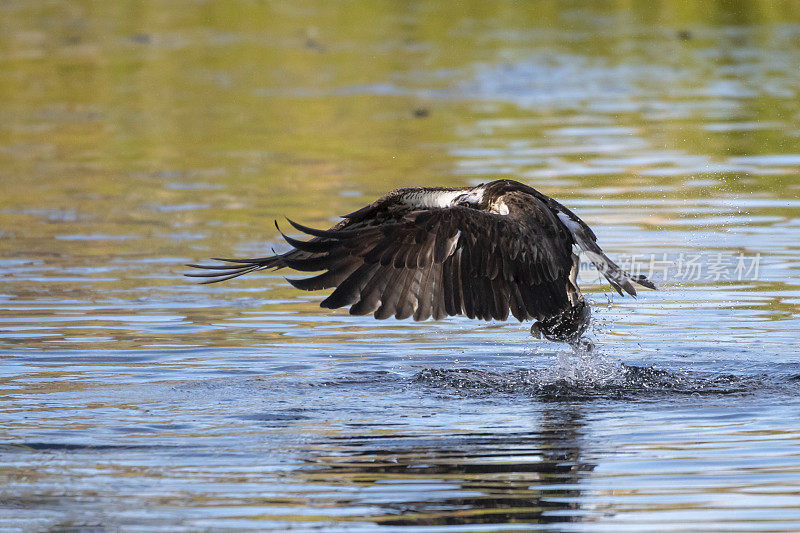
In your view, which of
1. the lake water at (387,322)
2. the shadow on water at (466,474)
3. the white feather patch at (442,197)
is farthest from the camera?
the white feather patch at (442,197)

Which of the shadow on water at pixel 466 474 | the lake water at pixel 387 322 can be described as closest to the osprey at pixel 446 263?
the lake water at pixel 387 322

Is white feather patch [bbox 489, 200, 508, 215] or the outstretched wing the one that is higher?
white feather patch [bbox 489, 200, 508, 215]

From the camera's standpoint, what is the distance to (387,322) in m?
9.62

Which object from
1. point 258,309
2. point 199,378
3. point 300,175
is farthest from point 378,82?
point 199,378

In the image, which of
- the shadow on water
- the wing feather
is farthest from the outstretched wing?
the shadow on water

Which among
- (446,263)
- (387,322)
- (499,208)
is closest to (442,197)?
(499,208)

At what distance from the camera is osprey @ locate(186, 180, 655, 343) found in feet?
23.4

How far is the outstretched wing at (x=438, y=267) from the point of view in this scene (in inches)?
280

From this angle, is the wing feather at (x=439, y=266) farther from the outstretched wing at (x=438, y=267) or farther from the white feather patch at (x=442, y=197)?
the white feather patch at (x=442, y=197)

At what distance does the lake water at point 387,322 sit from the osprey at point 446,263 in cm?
53

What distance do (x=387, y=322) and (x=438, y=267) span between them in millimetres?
2443

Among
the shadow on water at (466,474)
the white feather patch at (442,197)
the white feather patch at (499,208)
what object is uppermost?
the white feather patch at (442,197)

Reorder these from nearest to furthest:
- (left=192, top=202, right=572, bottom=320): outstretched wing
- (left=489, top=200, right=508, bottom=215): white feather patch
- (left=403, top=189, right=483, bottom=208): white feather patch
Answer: (left=192, top=202, right=572, bottom=320): outstretched wing
(left=489, top=200, right=508, bottom=215): white feather patch
(left=403, top=189, right=483, bottom=208): white feather patch

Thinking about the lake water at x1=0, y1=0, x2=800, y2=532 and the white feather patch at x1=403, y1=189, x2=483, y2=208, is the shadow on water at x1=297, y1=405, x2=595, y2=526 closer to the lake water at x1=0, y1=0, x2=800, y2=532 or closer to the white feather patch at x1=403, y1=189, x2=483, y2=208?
the lake water at x1=0, y1=0, x2=800, y2=532
